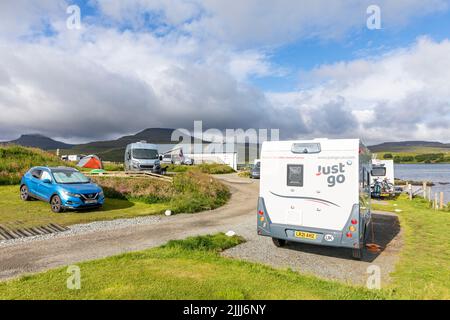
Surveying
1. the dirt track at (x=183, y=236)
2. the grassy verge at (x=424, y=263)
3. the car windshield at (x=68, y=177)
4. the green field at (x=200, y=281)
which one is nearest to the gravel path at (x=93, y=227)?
the dirt track at (x=183, y=236)

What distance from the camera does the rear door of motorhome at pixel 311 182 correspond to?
718 cm

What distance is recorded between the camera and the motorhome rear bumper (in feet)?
23.0

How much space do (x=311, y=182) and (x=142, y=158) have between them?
19306 millimetres

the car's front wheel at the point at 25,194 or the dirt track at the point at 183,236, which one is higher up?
the car's front wheel at the point at 25,194

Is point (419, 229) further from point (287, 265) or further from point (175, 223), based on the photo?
point (175, 223)

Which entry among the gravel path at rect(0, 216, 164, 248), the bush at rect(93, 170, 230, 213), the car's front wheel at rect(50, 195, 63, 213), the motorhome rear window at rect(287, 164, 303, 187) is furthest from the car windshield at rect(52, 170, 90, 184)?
the motorhome rear window at rect(287, 164, 303, 187)

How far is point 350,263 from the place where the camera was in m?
7.47

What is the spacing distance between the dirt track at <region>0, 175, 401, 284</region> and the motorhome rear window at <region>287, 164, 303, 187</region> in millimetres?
2017

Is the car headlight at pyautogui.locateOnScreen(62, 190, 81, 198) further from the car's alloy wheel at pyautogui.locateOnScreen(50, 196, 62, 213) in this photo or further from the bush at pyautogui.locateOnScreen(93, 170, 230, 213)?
the bush at pyautogui.locateOnScreen(93, 170, 230, 213)

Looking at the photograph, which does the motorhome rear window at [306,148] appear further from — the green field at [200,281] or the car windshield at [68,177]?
the car windshield at [68,177]

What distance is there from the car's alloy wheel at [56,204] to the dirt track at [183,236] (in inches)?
162

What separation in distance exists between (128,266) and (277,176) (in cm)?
439

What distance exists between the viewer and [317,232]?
24.3ft
